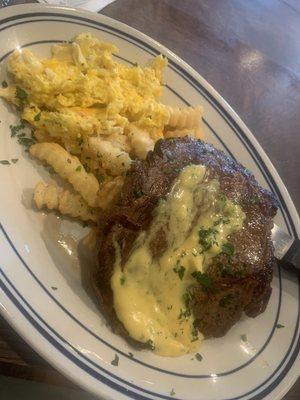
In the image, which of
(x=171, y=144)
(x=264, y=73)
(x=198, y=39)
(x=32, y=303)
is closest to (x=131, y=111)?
(x=171, y=144)

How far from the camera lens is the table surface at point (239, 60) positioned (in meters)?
3.72

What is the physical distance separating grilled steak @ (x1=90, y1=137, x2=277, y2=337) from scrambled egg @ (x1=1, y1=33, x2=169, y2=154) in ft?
1.15

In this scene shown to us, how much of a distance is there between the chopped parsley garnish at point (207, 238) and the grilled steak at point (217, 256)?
8 cm

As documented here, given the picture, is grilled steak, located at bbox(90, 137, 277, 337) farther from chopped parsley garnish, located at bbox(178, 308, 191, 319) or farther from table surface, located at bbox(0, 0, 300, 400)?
table surface, located at bbox(0, 0, 300, 400)

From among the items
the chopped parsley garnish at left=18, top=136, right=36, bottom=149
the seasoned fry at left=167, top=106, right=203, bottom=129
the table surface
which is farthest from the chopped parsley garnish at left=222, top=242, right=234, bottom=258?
the table surface

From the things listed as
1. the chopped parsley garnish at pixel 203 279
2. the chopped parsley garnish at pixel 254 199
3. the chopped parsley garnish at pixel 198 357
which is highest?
the chopped parsley garnish at pixel 254 199

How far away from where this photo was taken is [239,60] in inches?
164

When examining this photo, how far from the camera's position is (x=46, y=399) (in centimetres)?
219

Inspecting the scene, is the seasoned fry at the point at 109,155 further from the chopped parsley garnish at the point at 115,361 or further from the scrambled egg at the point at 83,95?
the chopped parsley garnish at the point at 115,361

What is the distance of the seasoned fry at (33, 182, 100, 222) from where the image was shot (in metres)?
2.27

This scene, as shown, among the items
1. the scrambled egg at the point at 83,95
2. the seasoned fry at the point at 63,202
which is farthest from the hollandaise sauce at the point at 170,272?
the scrambled egg at the point at 83,95

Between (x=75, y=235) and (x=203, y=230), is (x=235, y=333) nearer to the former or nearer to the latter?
(x=203, y=230)

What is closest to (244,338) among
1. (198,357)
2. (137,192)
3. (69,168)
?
(198,357)

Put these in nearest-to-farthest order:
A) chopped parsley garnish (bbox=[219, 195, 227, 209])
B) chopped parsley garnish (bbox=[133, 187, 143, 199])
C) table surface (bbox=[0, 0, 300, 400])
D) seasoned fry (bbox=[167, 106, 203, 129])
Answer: chopped parsley garnish (bbox=[133, 187, 143, 199]), chopped parsley garnish (bbox=[219, 195, 227, 209]), seasoned fry (bbox=[167, 106, 203, 129]), table surface (bbox=[0, 0, 300, 400])
